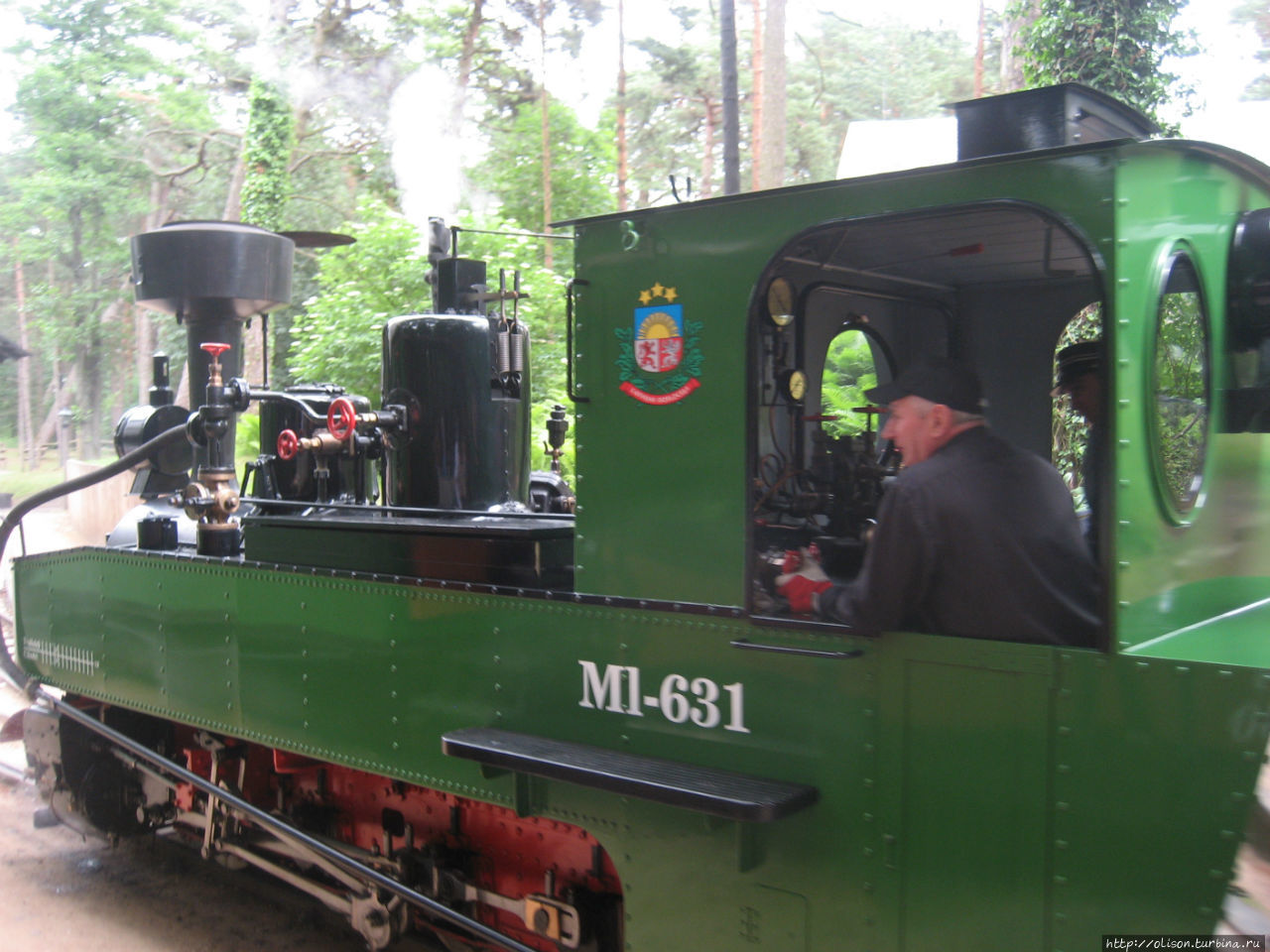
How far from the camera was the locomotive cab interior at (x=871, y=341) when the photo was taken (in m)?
3.35

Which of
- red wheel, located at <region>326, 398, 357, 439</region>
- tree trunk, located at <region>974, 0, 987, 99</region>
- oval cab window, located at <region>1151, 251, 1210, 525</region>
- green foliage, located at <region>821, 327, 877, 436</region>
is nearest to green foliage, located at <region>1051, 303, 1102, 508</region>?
green foliage, located at <region>821, 327, 877, 436</region>

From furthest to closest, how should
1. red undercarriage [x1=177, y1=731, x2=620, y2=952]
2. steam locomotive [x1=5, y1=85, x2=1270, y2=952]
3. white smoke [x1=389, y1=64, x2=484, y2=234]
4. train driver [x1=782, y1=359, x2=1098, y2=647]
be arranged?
white smoke [x1=389, y1=64, x2=484, y2=234] < red undercarriage [x1=177, y1=731, x2=620, y2=952] < train driver [x1=782, y1=359, x2=1098, y2=647] < steam locomotive [x1=5, y1=85, x2=1270, y2=952]

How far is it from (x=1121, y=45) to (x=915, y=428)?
22.8 ft

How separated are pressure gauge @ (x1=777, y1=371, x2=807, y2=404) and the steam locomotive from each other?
0.07 ft

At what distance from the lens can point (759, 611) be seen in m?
2.82

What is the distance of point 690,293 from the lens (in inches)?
111

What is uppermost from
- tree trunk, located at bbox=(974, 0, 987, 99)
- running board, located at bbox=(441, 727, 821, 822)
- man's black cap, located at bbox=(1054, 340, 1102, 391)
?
tree trunk, located at bbox=(974, 0, 987, 99)

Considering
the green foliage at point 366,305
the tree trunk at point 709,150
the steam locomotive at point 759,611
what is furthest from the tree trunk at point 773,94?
the steam locomotive at point 759,611

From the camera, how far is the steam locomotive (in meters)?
2.23

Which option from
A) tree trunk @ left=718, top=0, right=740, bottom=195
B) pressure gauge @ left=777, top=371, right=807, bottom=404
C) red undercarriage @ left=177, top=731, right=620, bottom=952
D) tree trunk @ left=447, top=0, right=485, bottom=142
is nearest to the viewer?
pressure gauge @ left=777, top=371, right=807, bottom=404

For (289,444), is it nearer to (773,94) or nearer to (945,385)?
(945,385)

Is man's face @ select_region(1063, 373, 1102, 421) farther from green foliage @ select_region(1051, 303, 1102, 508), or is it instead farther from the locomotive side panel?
green foliage @ select_region(1051, 303, 1102, 508)

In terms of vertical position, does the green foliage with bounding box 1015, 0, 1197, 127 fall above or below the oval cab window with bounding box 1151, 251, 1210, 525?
above

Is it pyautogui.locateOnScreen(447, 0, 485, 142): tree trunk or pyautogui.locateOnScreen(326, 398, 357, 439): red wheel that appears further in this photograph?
pyautogui.locateOnScreen(447, 0, 485, 142): tree trunk
